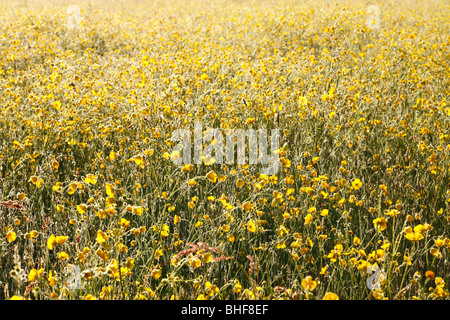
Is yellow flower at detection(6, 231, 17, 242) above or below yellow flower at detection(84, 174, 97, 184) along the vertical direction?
below

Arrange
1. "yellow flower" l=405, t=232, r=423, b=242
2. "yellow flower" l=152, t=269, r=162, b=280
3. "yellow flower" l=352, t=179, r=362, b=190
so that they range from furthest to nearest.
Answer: "yellow flower" l=352, t=179, r=362, b=190 < "yellow flower" l=405, t=232, r=423, b=242 < "yellow flower" l=152, t=269, r=162, b=280

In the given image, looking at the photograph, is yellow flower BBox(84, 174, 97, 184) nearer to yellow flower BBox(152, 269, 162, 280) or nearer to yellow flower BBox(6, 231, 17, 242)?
yellow flower BBox(6, 231, 17, 242)

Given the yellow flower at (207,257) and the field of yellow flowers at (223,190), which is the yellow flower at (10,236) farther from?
the yellow flower at (207,257)

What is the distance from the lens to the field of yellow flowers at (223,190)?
196cm


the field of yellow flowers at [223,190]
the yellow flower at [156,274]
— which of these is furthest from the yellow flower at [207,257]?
the yellow flower at [156,274]

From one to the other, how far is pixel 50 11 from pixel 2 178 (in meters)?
8.80

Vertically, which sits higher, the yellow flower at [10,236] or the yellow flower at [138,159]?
the yellow flower at [138,159]

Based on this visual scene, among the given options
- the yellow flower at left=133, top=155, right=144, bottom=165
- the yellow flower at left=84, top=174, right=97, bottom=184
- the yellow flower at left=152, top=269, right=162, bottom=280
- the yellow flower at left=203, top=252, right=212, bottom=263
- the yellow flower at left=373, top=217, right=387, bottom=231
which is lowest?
the yellow flower at left=152, top=269, right=162, bottom=280

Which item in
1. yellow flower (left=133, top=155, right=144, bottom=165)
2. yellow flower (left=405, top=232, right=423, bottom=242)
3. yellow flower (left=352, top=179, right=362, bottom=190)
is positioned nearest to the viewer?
yellow flower (left=405, top=232, right=423, bottom=242)

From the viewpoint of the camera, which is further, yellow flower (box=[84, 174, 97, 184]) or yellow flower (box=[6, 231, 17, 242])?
yellow flower (box=[84, 174, 97, 184])

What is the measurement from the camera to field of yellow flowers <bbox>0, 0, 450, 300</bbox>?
196 cm

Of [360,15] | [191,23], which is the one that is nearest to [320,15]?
[360,15]

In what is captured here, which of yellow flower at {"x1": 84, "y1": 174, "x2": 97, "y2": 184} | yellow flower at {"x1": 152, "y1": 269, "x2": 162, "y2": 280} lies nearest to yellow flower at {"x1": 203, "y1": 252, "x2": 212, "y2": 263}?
yellow flower at {"x1": 152, "y1": 269, "x2": 162, "y2": 280}
